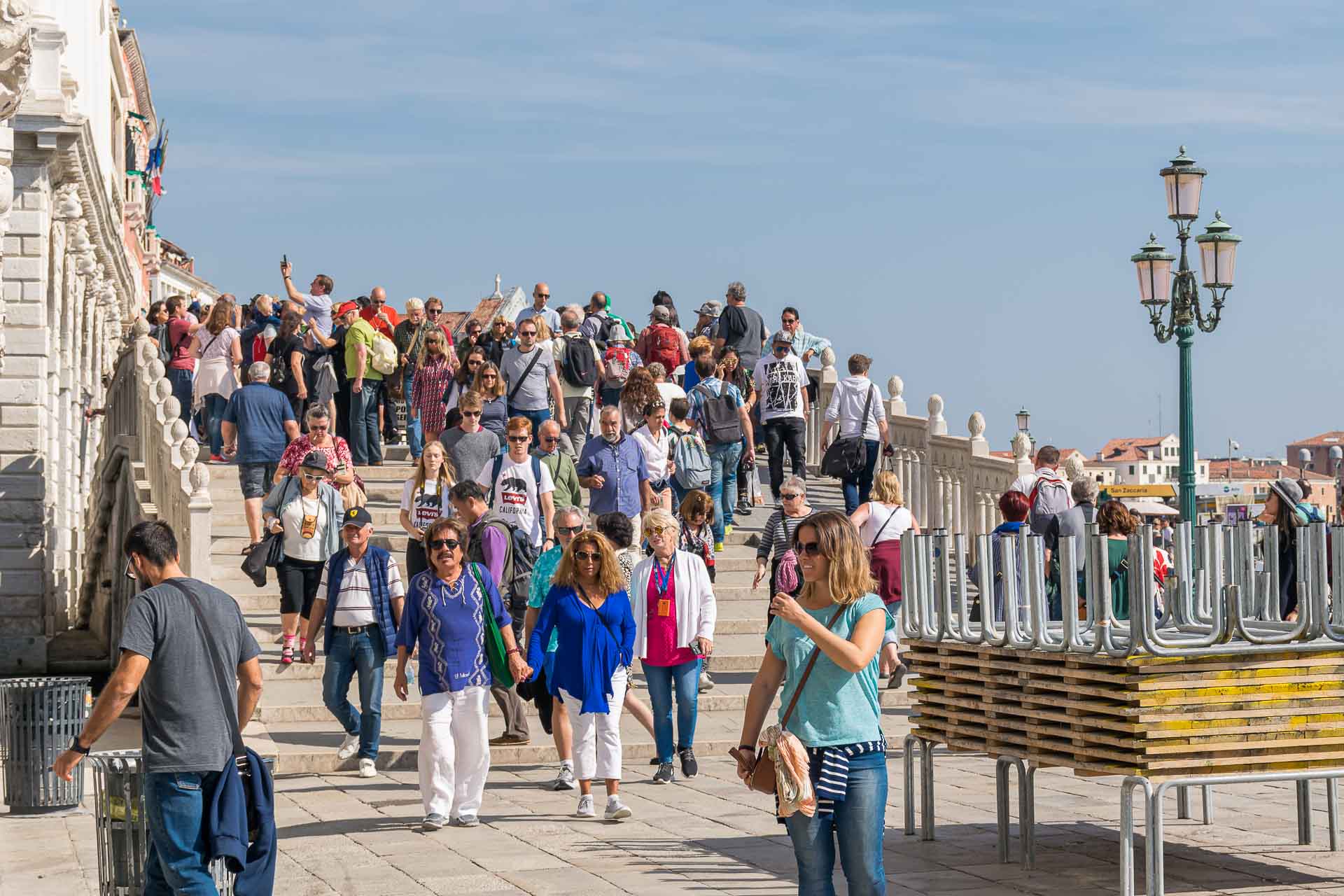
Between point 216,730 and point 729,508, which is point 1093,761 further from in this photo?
point 729,508

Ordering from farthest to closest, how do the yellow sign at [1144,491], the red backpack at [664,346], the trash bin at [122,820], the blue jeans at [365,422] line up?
the yellow sign at [1144,491] < the red backpack at [664,346] < the blue jeans at [365,422] < the trash bin at [122,820]

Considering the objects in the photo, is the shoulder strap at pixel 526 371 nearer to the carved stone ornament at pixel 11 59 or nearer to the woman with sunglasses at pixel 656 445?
the woman with sunglasses at pixel 656 445

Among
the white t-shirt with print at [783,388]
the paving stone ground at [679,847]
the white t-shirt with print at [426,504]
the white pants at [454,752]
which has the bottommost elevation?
the paving stone ground at [679,847]

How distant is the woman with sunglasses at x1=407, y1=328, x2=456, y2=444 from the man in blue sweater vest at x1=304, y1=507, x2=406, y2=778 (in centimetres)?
725

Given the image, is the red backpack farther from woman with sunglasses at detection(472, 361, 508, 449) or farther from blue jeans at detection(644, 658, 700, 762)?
blue jeans at detection(644, 658, 700, 762)

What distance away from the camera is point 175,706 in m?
7.24

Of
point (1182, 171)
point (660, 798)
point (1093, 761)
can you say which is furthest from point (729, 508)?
point (1093, 761)

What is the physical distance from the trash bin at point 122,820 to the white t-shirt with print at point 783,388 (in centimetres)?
1289

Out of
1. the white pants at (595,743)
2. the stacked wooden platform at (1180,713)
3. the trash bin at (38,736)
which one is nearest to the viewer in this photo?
the stacked wooden platform at (1180,713)

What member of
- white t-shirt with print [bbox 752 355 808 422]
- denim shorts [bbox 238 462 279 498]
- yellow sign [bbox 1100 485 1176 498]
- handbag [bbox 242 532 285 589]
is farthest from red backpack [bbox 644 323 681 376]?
yellow sign [bbox 1100 485 1176 498]

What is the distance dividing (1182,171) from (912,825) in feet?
35.5

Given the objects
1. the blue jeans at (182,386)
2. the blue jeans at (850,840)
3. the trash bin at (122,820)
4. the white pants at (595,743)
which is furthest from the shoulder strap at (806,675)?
the blue jeans at (182,386)

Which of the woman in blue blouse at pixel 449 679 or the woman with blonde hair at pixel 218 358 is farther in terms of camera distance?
the woman with blonde hair at pixel 218 358

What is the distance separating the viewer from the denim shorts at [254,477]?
1828 centimetres
